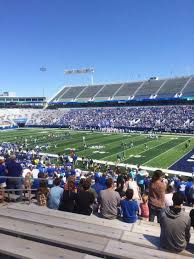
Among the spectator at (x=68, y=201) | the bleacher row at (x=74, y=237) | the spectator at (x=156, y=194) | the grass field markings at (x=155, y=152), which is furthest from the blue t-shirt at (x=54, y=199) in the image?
the grass field markings at (x=155, y=152)

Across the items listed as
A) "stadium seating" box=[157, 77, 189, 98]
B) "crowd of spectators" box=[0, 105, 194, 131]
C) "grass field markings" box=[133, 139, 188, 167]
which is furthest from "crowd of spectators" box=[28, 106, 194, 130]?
"grass field markings" box=[133, 139, 188, 167]

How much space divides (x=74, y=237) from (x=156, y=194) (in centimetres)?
286

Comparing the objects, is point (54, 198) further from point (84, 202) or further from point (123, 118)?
point (123, 118)

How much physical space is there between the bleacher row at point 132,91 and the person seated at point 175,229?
73409 millimetres

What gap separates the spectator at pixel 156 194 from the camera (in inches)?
298

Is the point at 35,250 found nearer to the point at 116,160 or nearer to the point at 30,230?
the point at 30,230

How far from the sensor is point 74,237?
5.34 meters

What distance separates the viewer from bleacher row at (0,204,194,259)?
487 cm

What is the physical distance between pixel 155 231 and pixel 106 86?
9346 centimetres

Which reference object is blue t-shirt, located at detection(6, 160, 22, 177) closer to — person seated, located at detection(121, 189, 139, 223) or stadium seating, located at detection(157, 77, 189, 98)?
person seated, located at detection(121, 189, 139, 223)

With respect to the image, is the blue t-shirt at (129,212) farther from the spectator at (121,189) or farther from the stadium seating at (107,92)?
the stadium seating at (107,92)

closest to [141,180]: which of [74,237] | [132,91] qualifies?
[74,237]

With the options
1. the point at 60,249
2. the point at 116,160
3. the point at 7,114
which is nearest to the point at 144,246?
the point at 60,249

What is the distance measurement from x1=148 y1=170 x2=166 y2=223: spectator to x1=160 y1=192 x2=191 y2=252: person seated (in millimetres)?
2170
